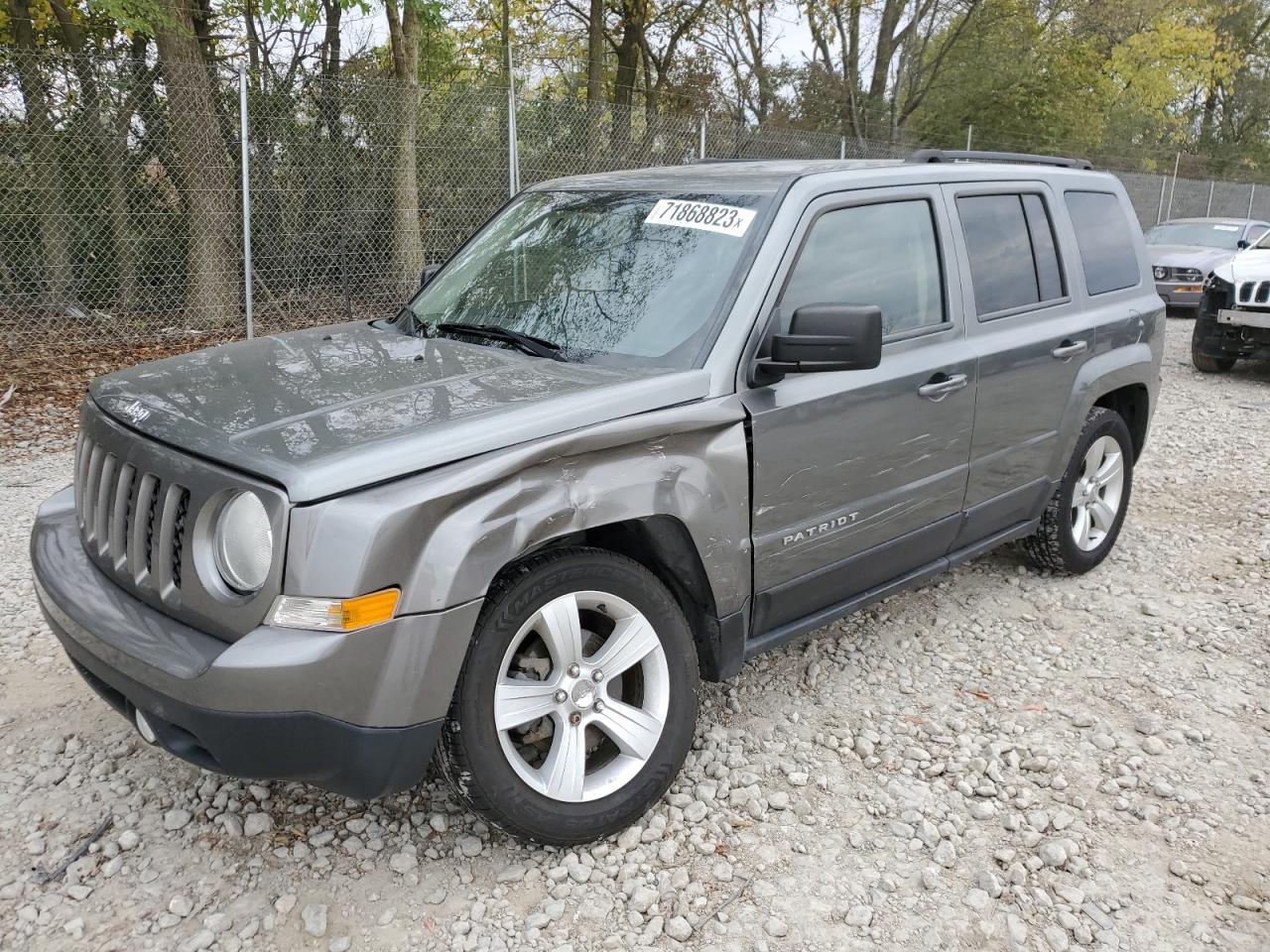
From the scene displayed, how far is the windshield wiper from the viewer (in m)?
3.13

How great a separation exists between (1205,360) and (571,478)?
10.1 m

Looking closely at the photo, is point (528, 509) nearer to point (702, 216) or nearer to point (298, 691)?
point (298, 691)

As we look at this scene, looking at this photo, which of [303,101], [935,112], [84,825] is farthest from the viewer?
[935,112]

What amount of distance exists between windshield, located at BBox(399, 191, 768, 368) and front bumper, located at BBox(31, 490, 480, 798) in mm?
1116

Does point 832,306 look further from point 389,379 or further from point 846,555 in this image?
point 389,379

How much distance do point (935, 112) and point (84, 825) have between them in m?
25.1

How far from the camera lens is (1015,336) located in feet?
13.0

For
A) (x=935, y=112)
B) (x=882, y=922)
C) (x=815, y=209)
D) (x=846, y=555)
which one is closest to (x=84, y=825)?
(x=882, y=922)

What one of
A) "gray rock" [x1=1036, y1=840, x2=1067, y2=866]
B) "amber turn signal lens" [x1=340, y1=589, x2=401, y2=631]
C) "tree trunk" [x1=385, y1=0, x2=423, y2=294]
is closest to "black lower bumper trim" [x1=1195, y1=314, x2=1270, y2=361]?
"tree trunk" [x1=385, y1=0, x2=423, y2=294]

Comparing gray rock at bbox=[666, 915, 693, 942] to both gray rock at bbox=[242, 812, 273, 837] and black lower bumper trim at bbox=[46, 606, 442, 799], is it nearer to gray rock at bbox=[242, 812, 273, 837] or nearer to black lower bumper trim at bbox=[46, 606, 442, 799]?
black lower bumper trim at bbox=[46, 606, 442, 799]

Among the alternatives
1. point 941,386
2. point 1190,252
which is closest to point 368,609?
point 941,386

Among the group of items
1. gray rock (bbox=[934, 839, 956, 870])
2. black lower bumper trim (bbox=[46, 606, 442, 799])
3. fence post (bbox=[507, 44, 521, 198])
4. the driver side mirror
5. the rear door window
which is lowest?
gray rock (bbox=[934, 839, 956, 870])

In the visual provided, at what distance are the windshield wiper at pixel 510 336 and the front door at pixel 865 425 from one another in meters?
0.63

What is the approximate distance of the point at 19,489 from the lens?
588 centimetres
